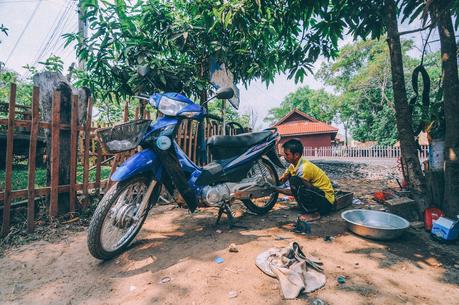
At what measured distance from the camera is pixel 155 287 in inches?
78.6

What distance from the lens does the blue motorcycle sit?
2.40 m

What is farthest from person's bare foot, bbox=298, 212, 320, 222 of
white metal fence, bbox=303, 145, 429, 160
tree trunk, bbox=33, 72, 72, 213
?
white metal fence, bbox=303, 145, 429, 160

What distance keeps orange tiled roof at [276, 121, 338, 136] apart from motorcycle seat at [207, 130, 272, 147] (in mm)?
26242

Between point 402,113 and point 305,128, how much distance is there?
28007mm

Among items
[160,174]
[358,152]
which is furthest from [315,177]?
[358,152]

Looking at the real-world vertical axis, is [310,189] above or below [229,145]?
below

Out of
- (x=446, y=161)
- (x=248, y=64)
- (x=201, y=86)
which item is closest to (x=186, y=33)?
(x=201, y=86)

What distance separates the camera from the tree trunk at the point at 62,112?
349cm

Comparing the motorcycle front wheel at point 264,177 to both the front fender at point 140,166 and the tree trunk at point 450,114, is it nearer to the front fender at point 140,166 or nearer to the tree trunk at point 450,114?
the front fender at point 140,166

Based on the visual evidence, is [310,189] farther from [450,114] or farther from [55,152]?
[55,152]

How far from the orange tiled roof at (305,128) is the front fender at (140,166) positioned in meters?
27.5

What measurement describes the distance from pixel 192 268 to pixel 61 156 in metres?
2.57

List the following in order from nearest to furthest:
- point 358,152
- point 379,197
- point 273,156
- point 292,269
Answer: point 292,269, point 273,156, point 379,197, point 358,152

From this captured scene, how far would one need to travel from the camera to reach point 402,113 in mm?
3584
